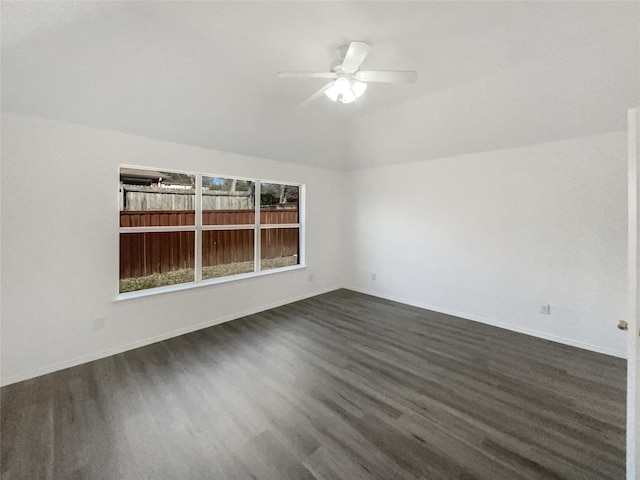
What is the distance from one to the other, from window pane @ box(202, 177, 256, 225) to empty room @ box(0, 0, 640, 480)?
5 cm

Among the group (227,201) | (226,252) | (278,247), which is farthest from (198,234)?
(278,247)

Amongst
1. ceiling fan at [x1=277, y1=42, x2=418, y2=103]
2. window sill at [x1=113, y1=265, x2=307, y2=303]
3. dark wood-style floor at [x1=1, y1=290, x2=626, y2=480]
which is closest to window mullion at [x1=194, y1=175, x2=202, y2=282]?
window sill at [x1=113, y1=265, x2=307, y2=303]

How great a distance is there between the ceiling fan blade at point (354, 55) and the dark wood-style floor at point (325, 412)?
8.69 feet

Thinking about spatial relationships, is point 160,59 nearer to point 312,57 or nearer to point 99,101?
point 99,101

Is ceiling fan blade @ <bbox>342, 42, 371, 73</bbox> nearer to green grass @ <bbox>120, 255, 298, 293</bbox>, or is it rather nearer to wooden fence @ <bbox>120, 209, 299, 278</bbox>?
wooden fence @ <bbox>120, 209, 299, 278</bbox>

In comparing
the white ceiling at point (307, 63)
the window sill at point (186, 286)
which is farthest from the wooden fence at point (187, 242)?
the white ceiling at point (307, 63)

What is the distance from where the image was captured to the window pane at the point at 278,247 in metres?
4.46

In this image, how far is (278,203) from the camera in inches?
182

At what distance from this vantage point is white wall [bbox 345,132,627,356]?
283 cm

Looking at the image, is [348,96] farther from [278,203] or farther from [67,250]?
[67,250]

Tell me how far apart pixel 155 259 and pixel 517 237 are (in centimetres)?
472

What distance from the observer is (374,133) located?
13.0 feet

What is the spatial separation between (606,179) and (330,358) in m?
3.55

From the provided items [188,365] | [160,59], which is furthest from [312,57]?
[188,365]
